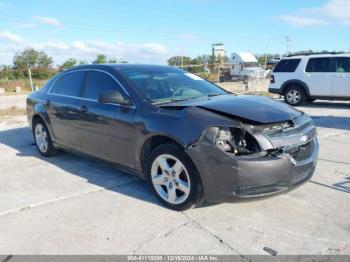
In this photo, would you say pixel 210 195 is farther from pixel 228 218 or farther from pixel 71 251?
pixel 71 251

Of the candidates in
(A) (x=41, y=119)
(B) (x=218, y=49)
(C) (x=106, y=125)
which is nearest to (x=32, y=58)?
(B) (x=218, y=49)

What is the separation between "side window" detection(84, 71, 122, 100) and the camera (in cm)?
496

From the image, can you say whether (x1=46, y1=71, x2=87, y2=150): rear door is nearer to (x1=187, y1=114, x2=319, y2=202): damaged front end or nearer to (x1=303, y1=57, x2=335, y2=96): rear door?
(x1=187, y1=114, x2=319, y2=202): damaged front end

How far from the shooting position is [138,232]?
3.65 meters

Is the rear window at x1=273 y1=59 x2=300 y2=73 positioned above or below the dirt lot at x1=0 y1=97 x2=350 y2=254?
above

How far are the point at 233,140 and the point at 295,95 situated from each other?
10.8m

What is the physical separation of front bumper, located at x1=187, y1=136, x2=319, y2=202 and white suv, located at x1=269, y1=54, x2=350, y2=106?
1027cm

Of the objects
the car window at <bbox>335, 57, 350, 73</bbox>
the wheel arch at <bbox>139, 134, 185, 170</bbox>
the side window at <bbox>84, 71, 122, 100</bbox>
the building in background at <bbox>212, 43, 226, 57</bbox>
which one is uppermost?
the building in background at <bbox>212, 43, 226, 57</bbox>

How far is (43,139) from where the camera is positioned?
659cm

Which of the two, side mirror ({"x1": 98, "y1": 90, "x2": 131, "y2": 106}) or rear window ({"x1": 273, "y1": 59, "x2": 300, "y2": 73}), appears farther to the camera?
rear window ({"x1": 273, "y1": 59, "x2": 300, "y2": 73})

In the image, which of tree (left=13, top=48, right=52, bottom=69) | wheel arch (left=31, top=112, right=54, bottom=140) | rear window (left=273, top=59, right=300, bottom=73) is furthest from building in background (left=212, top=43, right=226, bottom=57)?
wheel arch (left=31, top=112, right=54, bottom=140)

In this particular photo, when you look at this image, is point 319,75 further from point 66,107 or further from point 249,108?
point 249,108

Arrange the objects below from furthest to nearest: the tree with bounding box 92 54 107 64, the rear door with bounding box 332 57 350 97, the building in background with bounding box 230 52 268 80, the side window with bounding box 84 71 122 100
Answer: the building in background with bounding box 230 52 268 80 < the tree with bounding box 92 54 107 64 < the rear door with bounding box 332 57 350 97 < the side window with bounding box 84 71 122 100

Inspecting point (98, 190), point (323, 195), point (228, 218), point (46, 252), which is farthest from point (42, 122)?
point (323, 195)
